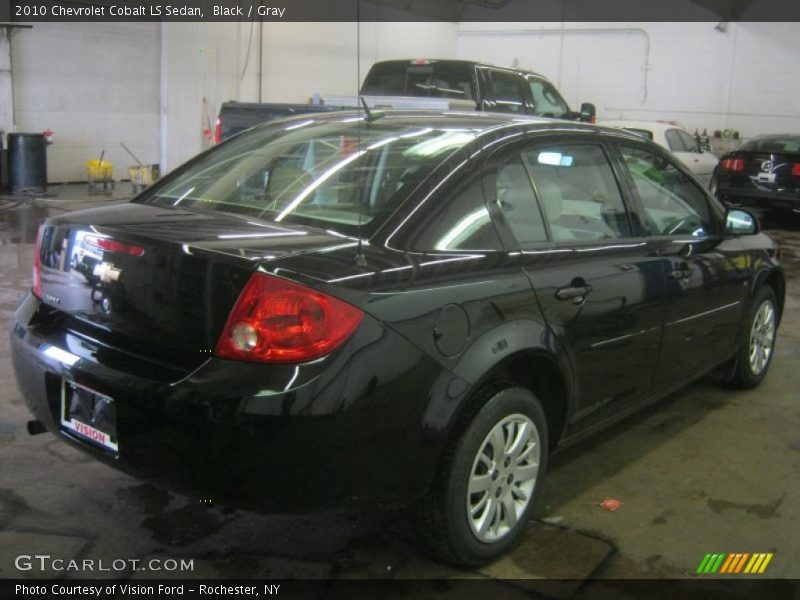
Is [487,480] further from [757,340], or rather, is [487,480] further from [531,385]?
[757,340]

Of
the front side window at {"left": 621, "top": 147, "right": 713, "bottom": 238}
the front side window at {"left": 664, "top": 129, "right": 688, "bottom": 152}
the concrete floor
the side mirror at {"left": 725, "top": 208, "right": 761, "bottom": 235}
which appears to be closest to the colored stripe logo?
the concrete floor

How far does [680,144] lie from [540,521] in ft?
37.1

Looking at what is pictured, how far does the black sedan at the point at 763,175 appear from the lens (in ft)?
36.8

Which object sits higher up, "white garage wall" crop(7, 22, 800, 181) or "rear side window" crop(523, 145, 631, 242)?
"white garage wall" crop(7, 22, 800, 181)

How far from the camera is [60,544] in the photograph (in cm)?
276

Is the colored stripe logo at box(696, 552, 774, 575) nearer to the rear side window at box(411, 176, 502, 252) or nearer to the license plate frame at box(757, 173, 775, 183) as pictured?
the rear side window at box(411, 176, 502, 252)

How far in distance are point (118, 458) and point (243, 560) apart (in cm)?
60

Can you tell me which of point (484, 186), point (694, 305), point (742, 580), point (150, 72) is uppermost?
point (150, 72)

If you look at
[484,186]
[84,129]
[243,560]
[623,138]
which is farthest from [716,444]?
[84,129]

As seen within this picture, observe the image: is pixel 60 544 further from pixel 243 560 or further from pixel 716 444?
pixel 716 444

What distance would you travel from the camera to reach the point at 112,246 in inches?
97.3

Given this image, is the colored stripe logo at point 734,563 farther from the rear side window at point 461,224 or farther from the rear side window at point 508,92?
the rear side window at point 508,92

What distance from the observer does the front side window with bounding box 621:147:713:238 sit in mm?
3594

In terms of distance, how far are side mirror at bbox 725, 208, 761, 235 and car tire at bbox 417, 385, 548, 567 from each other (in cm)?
190
